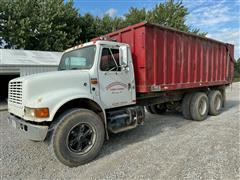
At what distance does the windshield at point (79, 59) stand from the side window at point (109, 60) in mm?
235

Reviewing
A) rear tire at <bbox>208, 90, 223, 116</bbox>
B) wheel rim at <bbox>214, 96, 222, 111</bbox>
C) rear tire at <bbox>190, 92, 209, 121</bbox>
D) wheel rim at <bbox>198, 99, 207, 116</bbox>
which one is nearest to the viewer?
rear tire at <bbox>190, 92, 209, 121</bbox>

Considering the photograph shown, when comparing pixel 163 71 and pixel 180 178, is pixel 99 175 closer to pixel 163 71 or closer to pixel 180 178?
pixel 180 178

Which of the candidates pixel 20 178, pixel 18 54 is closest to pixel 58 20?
pixel 18 54

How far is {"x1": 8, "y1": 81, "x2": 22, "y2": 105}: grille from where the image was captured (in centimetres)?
380

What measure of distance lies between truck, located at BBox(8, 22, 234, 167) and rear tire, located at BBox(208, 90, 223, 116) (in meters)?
1.04

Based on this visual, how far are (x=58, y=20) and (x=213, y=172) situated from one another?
68.4 feet

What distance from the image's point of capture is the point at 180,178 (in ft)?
10.5

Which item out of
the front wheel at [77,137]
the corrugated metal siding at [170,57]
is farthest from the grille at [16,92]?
the corrugated metal siding at [170,57]

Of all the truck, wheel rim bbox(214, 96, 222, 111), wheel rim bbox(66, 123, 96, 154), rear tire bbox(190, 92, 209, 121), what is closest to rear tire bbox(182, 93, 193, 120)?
the truck

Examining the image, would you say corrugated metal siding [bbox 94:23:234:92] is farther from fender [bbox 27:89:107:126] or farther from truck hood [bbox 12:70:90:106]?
fender [bbox 27:89:107:126]

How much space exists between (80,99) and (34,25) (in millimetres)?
18518

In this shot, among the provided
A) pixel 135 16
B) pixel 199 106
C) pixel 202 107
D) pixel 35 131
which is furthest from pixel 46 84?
pixel 135 16

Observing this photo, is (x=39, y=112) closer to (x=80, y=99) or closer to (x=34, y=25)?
(x=80, y=99)

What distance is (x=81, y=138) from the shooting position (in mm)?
3928
